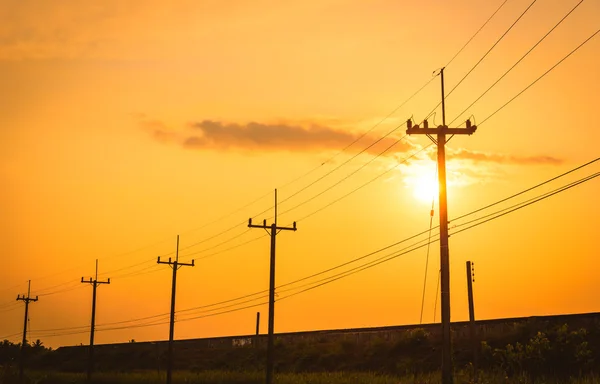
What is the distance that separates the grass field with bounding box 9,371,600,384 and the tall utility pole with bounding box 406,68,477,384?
16.7 feet

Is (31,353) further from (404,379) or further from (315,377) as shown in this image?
(404,379)

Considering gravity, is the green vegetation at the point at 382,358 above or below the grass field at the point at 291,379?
above

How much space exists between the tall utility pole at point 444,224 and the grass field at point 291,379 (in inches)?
200

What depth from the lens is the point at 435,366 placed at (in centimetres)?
5878

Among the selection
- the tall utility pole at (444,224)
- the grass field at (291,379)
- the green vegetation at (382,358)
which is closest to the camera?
the tall utility pole at (444,224)

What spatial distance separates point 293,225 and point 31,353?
98094 mm

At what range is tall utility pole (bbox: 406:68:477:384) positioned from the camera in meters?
31.7

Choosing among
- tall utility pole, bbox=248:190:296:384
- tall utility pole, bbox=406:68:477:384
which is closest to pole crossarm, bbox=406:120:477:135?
tall utility pole, bbox=406:68:477:384

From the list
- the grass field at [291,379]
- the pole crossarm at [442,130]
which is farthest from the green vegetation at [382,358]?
the pole crossarm at [442,130]

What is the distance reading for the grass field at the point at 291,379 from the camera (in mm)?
37344

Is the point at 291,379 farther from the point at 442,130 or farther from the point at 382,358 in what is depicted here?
the point at 442,130

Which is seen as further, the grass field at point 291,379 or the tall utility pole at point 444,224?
the grass field at point 291,379

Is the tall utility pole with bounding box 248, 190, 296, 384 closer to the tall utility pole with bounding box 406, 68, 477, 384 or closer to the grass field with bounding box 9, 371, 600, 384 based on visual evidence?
the grass field with bounding box 9, 371, 600, 384

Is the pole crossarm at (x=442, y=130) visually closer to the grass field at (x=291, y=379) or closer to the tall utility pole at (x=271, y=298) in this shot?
the grass field at (x=291, y=379)
